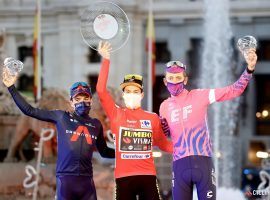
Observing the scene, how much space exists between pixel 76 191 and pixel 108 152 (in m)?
0.53

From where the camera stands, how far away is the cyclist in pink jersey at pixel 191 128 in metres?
5.40

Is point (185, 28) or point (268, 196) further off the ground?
point (185, 28)

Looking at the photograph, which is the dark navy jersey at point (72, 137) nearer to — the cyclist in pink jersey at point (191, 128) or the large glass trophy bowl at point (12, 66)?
the large glass trophy bowl at point (12, 66)

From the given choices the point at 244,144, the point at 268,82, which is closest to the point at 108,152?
the point at 244,144

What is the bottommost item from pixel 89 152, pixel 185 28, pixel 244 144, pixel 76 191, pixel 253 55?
pixel 76 191

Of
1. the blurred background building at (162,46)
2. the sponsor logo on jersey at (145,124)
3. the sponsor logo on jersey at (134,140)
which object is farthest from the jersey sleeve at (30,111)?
the blurred background building at (162,46)

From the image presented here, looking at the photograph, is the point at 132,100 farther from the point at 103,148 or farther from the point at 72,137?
the point at 72,137

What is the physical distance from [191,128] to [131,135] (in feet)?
1.73

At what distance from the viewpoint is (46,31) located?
77.6 ft

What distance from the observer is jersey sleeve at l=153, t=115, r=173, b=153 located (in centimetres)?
568

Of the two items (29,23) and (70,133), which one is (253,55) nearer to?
(70,133)

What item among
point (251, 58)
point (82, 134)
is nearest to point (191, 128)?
point (251, 58)

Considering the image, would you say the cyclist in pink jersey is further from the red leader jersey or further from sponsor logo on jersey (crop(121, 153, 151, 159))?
sponsor logo on jersey (crop(121, 153, 151, 159))

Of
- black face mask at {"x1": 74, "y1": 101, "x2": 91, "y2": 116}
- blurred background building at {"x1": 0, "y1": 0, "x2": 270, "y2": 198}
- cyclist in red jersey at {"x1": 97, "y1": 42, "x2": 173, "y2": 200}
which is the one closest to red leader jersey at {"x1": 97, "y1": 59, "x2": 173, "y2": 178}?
cyclist in red jersey at {"x1": 97, "y1": 42, "x2": 173, "y2": 200}
